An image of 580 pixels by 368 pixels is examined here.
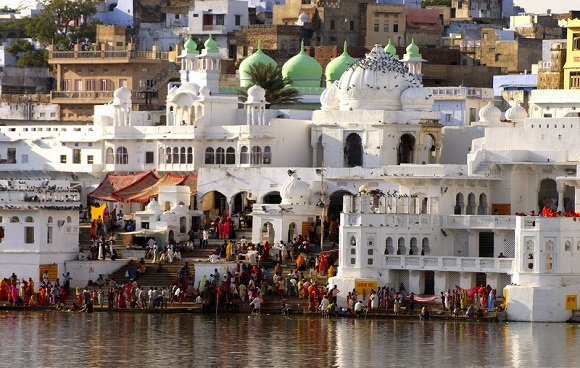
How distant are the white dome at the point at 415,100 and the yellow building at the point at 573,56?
638 cm

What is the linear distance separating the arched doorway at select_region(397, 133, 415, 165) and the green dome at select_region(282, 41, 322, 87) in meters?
10.3

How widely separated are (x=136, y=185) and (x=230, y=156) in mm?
3203

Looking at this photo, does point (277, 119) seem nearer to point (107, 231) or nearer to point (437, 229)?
point (107, 231)

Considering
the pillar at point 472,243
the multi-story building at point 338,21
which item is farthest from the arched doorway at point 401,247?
the multi-story building at point 338,21

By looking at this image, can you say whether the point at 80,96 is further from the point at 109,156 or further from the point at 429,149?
the point at 429,149

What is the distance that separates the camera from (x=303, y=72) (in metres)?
82.9

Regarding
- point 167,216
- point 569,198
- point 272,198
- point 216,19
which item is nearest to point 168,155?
point 272,198

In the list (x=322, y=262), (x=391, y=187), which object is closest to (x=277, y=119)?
(x=391, y=187)

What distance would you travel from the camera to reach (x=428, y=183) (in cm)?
6481

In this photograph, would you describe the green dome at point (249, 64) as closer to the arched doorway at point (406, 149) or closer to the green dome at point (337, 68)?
the green dome at point (337, 68)

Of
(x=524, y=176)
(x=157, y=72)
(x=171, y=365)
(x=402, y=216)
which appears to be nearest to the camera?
(x=171, y=365)

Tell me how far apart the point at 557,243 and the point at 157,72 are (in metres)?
36.9

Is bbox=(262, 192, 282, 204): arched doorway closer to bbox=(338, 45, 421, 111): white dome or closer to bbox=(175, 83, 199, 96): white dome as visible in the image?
bbox=(338, 45, 421, 111): white dome

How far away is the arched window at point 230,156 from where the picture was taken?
74.3 m
